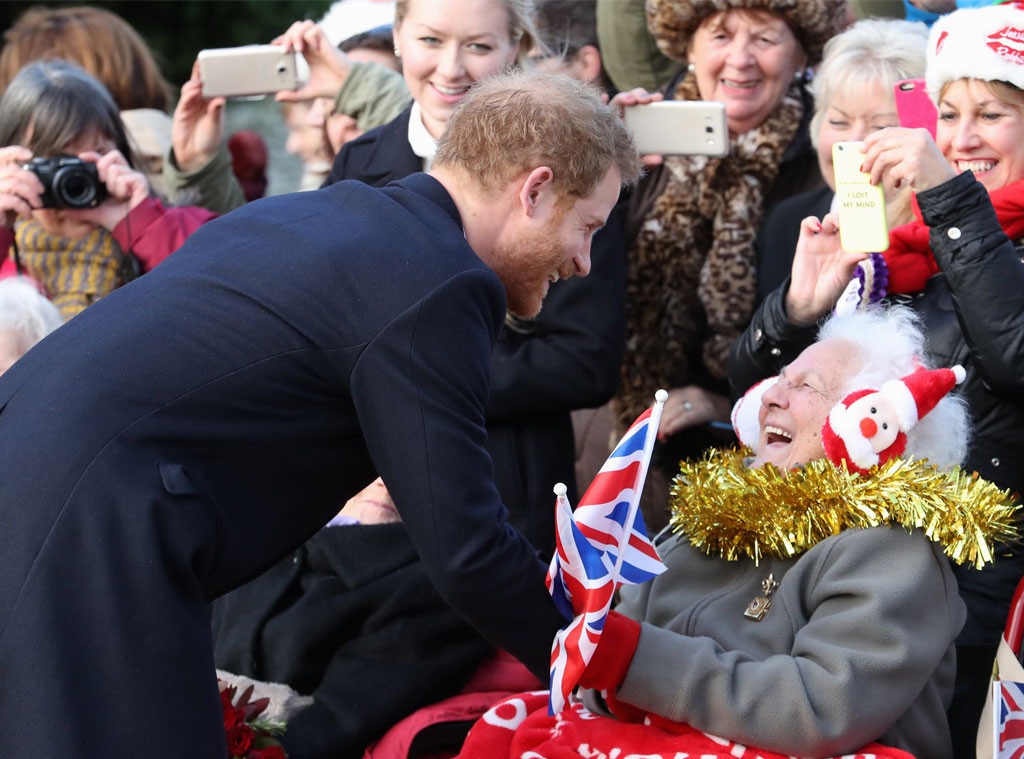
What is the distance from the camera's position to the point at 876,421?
303 cm

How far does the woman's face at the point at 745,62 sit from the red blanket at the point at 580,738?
2161mm

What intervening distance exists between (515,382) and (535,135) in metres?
1.35

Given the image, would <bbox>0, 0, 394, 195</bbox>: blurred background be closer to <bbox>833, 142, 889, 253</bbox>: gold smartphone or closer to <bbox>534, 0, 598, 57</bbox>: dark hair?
<bbox>534, 0, 598, 57</bbox>: dark hair

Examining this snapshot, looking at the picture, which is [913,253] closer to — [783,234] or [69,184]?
[783,234]

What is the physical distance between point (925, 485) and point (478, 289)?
1.03 meters

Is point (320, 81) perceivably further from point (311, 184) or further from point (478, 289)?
point (478, 289)

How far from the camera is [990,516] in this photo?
2959mm

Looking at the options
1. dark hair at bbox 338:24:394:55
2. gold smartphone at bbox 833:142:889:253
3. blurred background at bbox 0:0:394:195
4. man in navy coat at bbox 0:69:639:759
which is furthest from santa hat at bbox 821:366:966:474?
blurred background at bbox 0:0:394:195

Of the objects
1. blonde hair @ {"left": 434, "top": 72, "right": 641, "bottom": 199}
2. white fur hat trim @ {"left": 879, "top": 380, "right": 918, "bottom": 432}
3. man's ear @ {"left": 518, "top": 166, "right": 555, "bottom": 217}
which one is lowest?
white fur hat trim @ {"left": 879, "top": 380, "right": 918, "bottom": 432}

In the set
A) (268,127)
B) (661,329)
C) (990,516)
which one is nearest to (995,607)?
(990,516)

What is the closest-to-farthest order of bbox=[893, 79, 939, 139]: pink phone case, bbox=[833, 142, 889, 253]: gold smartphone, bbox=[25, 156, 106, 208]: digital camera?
bbox=[833, 142, 889, 253]: gold smartphone, bbox=[893, 79, 939, 139]: pink phone case, bbox=[25, 156, 106, 208]: digital camera

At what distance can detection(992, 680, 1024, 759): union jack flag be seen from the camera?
293 cm

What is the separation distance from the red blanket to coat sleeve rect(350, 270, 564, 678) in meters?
0.43

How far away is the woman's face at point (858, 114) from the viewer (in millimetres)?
4168
